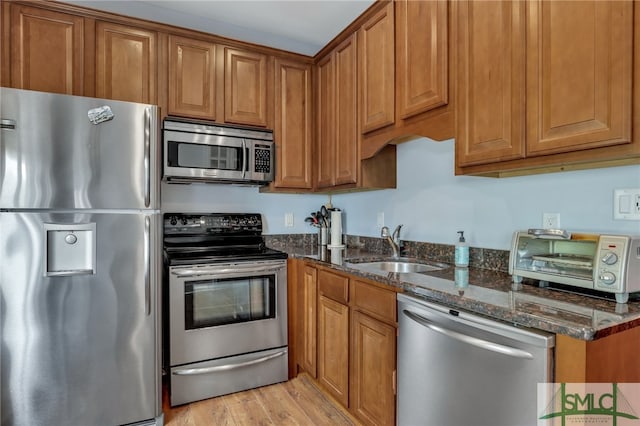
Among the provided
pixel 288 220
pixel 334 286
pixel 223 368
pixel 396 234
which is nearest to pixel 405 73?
pixel 396 234

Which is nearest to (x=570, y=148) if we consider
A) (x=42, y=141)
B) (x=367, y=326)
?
(x=367, y=326)

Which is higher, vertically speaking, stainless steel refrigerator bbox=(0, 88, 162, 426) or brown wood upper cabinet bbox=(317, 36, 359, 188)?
brown wood upper cabinet bbox=(317, 36, 359, 188)

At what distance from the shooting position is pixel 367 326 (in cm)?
176

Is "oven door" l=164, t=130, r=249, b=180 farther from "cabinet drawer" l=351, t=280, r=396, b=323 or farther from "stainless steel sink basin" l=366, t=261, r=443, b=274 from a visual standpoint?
"cabinet drawer" l=351, t=280, r=396, b=323

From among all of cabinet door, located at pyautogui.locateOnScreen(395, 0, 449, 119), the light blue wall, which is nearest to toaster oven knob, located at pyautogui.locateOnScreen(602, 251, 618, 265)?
the light blue wall

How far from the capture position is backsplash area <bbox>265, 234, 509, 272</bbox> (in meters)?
1.78

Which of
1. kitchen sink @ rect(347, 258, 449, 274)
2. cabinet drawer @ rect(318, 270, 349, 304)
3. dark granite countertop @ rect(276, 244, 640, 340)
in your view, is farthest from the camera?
kitchen sink @ rect(347, 258, 449, 274)

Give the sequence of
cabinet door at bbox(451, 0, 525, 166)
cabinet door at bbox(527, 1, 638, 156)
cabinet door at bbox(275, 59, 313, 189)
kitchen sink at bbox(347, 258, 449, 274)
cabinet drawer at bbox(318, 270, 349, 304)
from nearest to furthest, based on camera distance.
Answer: cabinet door at bbox(527, 1, 638, 156) → cabinet door at bbox(451, 0, 525, 166) → cabinet drawer at bbox(318, 270, 349, 304) → kitchen sink at bbox(347, 258, 449, 274) → cabinet door at bbox(275, 59, 313, 189)

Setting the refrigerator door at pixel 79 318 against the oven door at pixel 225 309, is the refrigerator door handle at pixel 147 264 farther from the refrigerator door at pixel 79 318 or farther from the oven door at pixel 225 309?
the oven door at pixel 225 309

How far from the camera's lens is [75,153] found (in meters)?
1.74

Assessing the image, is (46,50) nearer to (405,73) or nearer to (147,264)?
(147,264)

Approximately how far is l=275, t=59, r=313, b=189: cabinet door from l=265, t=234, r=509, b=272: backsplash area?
52 cm

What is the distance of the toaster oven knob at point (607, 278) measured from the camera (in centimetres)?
112

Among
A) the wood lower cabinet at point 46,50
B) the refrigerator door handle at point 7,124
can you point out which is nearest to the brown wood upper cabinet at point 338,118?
the wood lower cabinet at point 46,50
